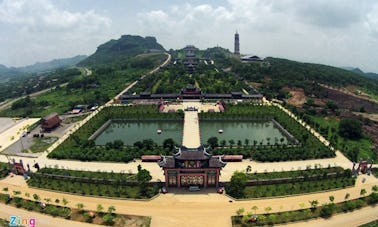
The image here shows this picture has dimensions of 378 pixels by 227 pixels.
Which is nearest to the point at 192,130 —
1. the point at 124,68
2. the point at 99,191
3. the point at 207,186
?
the point at 207,186

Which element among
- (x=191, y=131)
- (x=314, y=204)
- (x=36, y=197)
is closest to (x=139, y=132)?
(x=191, y=131)

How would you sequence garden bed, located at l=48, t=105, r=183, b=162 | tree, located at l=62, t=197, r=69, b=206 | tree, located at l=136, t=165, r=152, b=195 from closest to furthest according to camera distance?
tree, located at l=62, t=197, r=69, b=206 → tree, located at l=136, t=165, r=152, b=195 → garden bed, located at l=48, t=105, r=183, b=162

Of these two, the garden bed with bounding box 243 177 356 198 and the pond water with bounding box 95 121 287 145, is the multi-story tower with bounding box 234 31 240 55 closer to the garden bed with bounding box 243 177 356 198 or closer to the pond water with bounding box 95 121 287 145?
the pond water with bounding box 95 121 287 145

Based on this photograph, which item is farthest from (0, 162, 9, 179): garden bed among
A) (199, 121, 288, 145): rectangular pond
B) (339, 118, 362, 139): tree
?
(339, 118, 362, 139): tree

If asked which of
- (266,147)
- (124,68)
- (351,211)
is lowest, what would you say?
(351,211)

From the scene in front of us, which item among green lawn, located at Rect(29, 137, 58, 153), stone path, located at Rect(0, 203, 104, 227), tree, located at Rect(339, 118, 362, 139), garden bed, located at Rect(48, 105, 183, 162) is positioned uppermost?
tree, located at Rect(339, 118, 362, 139)

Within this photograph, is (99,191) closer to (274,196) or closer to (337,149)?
(274,196)

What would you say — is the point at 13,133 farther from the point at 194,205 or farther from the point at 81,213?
the point at 194,205

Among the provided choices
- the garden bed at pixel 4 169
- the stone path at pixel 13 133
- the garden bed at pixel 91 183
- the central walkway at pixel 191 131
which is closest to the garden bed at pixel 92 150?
the garden bed at pixel 91 183
